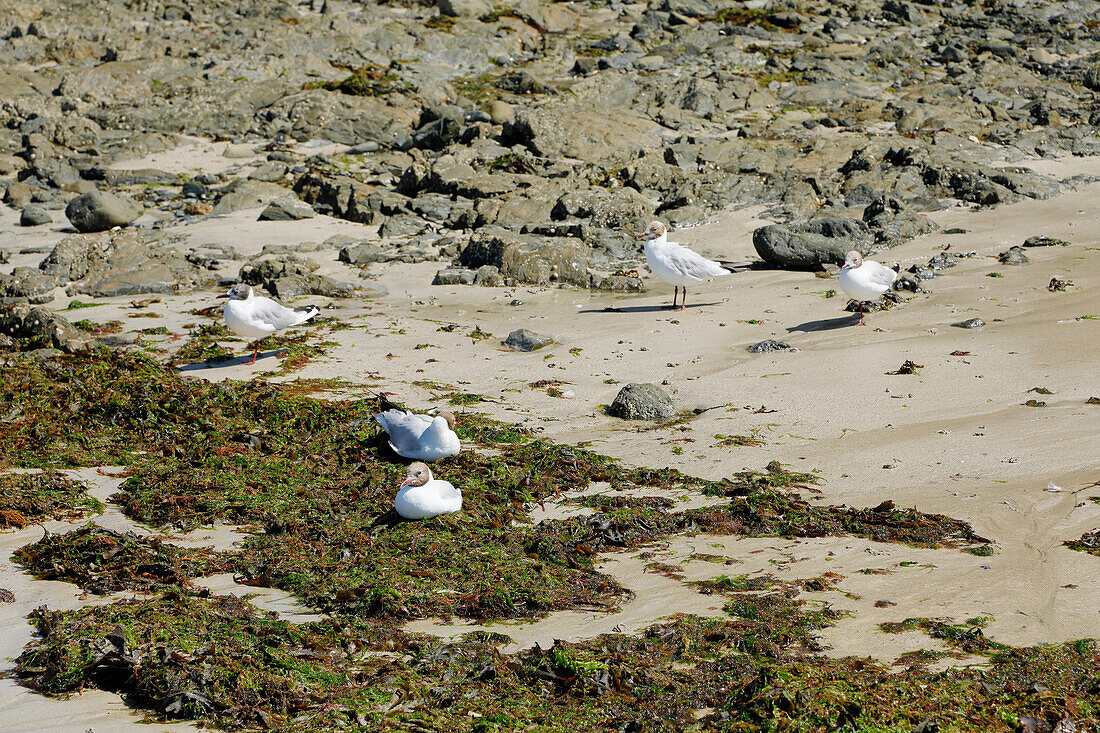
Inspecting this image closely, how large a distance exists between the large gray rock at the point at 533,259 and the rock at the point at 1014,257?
5074mm

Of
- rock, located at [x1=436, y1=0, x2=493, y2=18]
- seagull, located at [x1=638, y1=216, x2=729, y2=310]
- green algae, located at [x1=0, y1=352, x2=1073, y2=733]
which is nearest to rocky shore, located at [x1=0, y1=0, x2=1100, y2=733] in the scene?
green algae, located at [x1=0, y1=352, x2=1073, y2=733]

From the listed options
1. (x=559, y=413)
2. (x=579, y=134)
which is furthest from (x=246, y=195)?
(x=559, y=413)

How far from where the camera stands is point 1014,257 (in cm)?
1207

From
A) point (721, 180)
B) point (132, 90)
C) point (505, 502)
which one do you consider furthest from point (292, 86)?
point (505, 502)

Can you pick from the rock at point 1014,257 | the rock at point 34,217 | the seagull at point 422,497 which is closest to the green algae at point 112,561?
the seagull at point 422,497

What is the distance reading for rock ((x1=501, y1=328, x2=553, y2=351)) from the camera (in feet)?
33.8

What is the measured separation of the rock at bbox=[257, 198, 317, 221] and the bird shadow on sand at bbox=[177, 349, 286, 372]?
19.1 feet

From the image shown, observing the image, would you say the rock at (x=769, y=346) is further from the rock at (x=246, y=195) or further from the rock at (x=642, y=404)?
the rock at (x=246, y=195)

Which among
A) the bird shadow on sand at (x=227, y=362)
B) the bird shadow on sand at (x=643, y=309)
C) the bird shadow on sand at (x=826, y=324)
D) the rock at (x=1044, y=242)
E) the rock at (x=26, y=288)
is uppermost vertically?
the rock at (x=1044, y=242)

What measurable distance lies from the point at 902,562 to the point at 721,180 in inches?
450

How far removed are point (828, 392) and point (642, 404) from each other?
166 centimetres

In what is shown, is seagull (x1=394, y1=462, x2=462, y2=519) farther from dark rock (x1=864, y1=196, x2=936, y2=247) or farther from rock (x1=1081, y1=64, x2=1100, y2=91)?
rock (x1=1081, y1=64, x2=1100, y2=91)

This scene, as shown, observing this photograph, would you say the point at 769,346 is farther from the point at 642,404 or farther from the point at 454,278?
the point at 454,278

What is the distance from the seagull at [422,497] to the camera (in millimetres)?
6332
